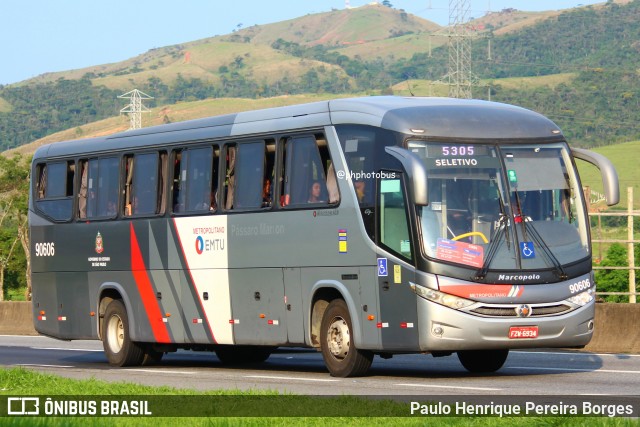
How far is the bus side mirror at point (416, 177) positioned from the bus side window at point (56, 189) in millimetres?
9068

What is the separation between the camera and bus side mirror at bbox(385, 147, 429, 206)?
51.2 ft

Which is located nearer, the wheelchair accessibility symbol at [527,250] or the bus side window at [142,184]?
the wheelchair accessibility symbol at [527,250]

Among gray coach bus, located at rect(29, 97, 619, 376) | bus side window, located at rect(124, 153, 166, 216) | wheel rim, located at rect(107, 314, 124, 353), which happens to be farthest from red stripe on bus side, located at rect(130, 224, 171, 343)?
wheel rim, located at rect(107, 314, 124, 353)

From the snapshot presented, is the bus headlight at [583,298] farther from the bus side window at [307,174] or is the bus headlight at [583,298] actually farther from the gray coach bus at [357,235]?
the bus side window at [307,174]

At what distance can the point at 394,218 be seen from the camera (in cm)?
1642

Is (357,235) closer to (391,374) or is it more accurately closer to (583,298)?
(391,374)

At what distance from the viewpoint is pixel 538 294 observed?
1617cm

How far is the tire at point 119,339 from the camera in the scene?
2188 cm

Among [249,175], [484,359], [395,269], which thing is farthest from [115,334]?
[395,269]

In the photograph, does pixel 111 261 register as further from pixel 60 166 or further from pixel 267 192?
pixel 267 192

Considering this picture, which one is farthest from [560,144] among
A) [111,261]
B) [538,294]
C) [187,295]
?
[111,261]

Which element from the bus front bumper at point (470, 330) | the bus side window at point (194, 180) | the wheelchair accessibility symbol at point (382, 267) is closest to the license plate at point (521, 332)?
the bus front bumper at point (470, 330)

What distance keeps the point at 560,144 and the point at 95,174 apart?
354 inches

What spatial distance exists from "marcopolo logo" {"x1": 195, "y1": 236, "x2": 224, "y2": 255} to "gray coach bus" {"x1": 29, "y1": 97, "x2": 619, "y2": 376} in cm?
3
